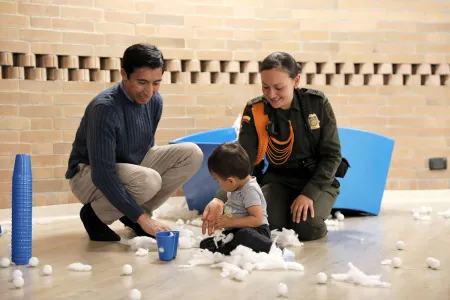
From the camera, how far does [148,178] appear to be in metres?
3.84

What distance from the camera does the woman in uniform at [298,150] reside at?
3957mm

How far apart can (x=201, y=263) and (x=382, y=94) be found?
364 centimetres

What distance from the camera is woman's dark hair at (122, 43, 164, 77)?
3590mm

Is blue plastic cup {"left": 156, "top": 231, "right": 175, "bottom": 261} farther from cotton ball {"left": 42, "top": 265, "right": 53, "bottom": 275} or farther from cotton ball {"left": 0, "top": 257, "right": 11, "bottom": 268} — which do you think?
cotton ball {"left": 0, "top": 257, "right": 11, "bottom": 268}

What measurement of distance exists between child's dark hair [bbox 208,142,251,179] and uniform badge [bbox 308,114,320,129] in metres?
0.75

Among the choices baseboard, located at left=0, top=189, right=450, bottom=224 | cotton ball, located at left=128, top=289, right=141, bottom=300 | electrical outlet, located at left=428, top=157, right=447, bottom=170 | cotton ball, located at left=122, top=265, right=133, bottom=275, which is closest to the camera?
cotton ball, located at left=128, top=289, right=141, bottom=300

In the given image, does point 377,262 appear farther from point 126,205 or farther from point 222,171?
point 126,205

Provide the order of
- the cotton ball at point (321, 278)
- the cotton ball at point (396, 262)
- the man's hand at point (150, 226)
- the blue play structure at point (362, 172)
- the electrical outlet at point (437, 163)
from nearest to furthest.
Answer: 1. the cotton ball at point (321, 278)
2. the cotton ball at point (396, 262)
3. the man's hand at point (150, 226)
4. the blue play structure at point (362, 172)
5. the electrical outlet at point (437, 163)

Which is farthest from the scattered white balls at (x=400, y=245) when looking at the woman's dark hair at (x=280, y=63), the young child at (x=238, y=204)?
the woman's dark hair at (x=280, y=63)

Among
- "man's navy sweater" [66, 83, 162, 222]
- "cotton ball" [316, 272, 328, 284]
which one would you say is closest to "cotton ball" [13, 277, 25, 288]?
"man's navy sweater" [66, 83, 162, 222]

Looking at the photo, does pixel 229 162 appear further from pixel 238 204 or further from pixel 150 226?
pixel 150 226

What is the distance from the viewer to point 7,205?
17.5 ft

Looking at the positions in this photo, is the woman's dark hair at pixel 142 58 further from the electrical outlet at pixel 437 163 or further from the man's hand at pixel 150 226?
the electrical outlet at pixel 437 163

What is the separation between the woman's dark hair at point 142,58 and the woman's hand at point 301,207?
111 cm
